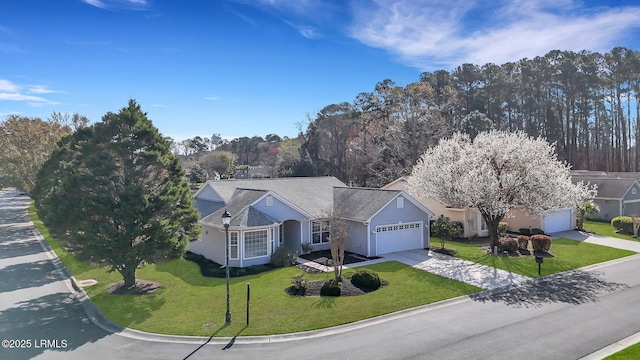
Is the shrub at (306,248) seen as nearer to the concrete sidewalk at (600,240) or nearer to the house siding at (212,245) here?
the house siding at (212,245)

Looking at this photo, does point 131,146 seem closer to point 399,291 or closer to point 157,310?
point 157,310

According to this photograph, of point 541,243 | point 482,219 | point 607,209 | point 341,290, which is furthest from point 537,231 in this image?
point 341,290

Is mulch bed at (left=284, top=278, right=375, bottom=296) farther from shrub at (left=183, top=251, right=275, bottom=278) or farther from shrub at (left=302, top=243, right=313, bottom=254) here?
shrub at (left=302, top=243, right=313, bottom=254)

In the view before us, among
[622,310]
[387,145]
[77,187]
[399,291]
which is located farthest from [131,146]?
[387,145]

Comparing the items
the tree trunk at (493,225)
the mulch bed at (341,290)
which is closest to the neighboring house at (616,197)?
the tree trunk at (493,225)

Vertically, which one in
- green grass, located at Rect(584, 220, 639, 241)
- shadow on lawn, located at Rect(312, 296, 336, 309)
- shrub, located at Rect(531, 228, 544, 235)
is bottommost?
shadow on lawn, located at Rect(312, 296, 336, 309)

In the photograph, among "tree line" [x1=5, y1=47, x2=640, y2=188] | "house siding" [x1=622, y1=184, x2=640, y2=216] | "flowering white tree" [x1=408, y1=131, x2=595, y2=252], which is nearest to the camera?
"flowering white tree" [x1=408, y1=131, x2=595, y2=252]

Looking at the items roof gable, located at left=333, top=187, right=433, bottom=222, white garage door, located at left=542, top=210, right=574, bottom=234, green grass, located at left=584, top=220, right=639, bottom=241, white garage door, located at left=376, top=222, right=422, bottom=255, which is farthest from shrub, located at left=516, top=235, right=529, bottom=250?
green grass, located at left=584, top=220, right=639, bottom=241
